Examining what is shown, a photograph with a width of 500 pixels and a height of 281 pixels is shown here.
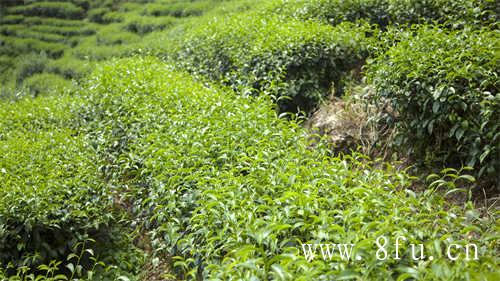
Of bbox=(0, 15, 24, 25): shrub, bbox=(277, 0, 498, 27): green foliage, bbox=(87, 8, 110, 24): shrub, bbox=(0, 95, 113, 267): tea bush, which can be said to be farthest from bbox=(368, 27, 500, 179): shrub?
bbox=(0, 15, 24, 25): shrub

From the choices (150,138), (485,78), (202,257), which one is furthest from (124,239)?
(485,78)

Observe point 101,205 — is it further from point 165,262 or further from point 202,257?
point 202,257

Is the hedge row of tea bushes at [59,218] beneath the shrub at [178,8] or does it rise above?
beneath

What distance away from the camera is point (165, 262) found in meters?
3.32

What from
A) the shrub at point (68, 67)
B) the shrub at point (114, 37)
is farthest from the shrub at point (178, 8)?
the shrub at point (68, 67)

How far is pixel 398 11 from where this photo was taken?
5.33m

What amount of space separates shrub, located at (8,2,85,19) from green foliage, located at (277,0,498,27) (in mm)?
6147

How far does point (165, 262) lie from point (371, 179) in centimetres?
167

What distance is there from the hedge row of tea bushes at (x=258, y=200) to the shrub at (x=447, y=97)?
1.04ft

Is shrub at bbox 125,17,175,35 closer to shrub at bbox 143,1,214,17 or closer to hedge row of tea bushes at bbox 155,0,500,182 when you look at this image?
shrub at bbox 143,1,214,17

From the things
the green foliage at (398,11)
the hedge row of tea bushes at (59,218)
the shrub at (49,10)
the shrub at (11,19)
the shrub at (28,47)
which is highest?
the shrub at (49,10)

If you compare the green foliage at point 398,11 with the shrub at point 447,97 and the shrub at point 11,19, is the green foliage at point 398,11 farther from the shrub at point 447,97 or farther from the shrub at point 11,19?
the shrub at point 11,19

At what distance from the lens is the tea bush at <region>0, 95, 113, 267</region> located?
3150mm

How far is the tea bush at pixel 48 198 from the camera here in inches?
124
